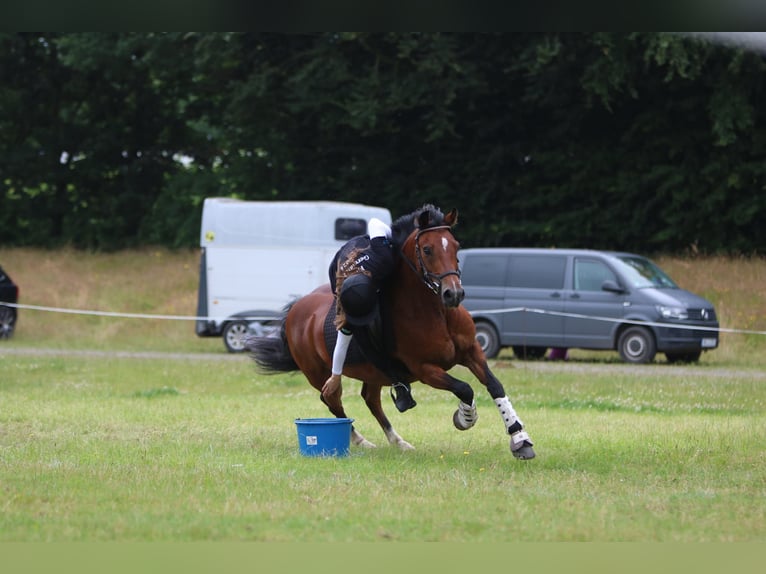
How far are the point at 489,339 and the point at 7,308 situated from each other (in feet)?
41.9

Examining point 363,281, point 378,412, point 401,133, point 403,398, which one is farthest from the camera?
point 401,133

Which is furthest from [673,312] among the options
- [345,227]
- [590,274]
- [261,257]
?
[261,257]

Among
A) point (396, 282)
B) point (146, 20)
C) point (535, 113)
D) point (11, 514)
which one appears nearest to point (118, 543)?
point (11, 514)

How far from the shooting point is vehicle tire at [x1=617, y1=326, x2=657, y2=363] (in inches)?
926

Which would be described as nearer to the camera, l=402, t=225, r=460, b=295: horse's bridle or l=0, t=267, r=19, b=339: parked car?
l=402, t=225, r=460, b=295: horse's bridle

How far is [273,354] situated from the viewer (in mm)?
12820

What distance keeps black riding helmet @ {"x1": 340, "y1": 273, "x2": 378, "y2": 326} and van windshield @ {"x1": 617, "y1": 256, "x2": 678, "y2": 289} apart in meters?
14.4

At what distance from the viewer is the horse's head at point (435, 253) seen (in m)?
9.70

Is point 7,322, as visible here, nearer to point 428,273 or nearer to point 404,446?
point 404,446

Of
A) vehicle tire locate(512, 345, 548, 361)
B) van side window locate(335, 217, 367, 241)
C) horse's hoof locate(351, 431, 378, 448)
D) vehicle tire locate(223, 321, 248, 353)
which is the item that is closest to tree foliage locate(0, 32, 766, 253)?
van side window locate(335, 217, 367, 241)

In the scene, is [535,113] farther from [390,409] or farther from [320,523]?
[320,523]

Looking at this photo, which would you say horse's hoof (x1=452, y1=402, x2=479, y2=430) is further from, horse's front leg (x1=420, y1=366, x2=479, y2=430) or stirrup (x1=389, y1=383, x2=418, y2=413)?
stirrup (x1=389, y1=383, x2=418, y2=413)

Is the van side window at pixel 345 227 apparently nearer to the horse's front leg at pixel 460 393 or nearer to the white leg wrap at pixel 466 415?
the horse's front leg at pixel 460 393

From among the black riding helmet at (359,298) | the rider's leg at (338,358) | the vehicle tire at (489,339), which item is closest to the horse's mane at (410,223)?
the black riding helmet at (359,298)
